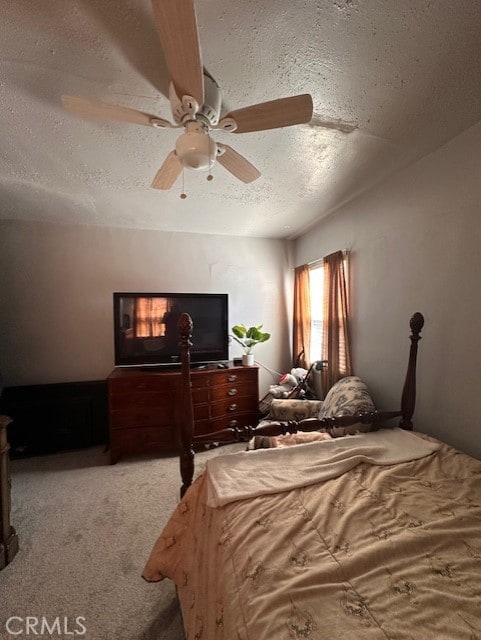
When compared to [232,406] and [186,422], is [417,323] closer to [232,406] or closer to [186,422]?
[186,422]

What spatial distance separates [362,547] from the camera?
0.86 metres

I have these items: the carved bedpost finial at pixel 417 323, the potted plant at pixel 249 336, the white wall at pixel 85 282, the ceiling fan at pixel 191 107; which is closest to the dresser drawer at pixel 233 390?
the potted plant at pixel 249 336

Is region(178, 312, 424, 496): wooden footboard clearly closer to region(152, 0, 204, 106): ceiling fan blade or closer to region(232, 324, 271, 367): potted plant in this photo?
region(152, 0, 204, 106): ceiling fan blade

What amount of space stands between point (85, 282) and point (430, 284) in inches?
134

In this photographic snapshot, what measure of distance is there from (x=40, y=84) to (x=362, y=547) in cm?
223

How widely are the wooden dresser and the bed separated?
1481 millimetres

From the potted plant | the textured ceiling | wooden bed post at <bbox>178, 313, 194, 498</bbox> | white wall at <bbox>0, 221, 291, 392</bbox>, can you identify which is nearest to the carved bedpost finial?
the textured ceiling

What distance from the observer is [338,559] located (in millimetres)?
806

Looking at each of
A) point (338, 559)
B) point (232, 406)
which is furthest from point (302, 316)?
point (338, 559)

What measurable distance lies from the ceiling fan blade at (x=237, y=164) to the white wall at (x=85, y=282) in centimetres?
206

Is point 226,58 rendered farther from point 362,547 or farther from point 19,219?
point 19,219

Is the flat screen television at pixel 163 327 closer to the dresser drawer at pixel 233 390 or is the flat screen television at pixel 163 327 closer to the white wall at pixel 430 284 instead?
the dresser drawer at pixel 233 390

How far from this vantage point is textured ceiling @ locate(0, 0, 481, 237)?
3.23 ft

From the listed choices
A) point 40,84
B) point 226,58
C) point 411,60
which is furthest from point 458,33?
point 40,84
